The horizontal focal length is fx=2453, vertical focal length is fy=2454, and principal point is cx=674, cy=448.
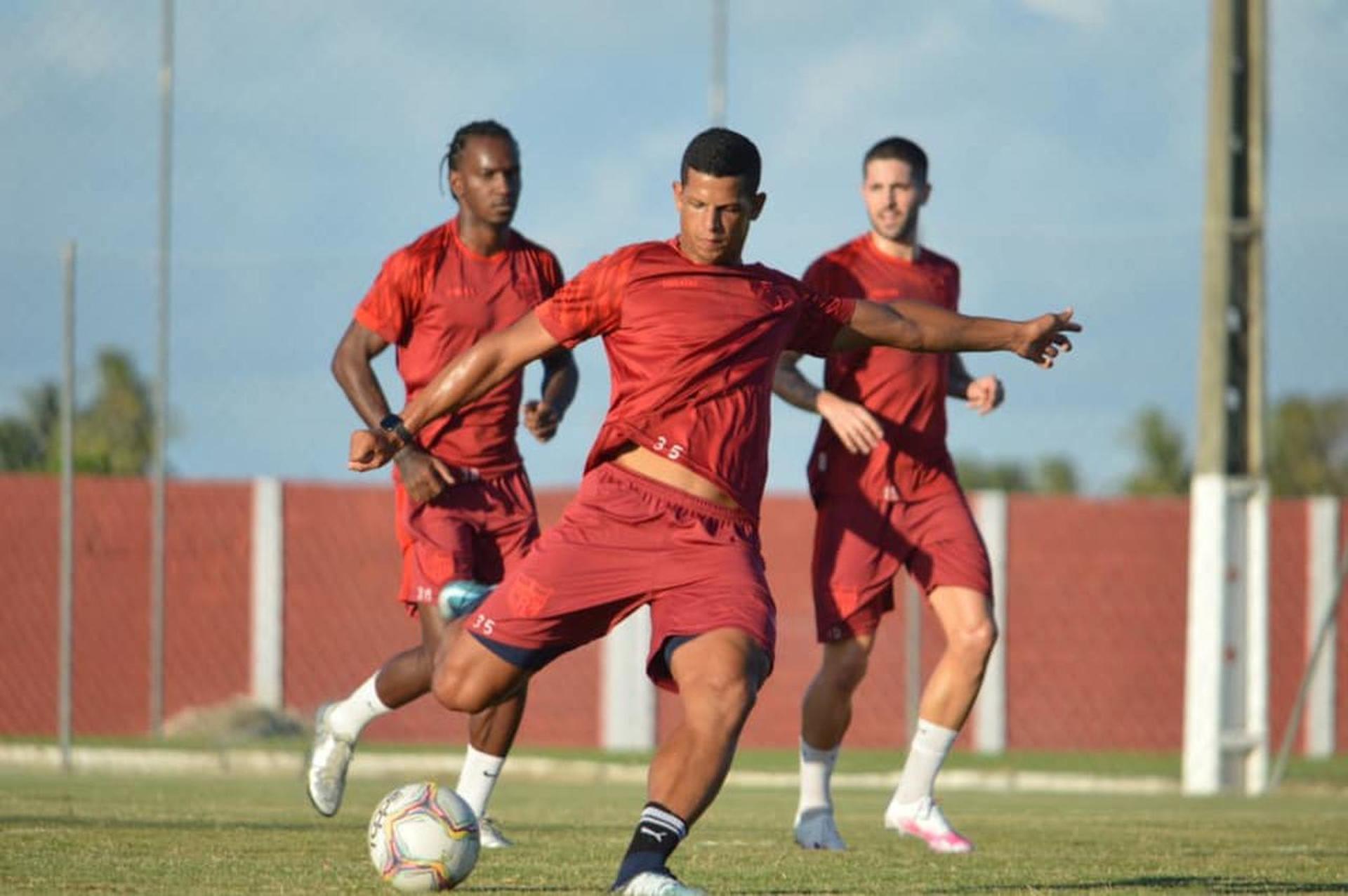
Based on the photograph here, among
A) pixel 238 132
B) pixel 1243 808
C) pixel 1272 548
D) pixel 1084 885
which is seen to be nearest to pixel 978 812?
pixel 1243 808

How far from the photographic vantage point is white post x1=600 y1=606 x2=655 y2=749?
73.7 ft

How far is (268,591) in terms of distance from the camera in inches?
902

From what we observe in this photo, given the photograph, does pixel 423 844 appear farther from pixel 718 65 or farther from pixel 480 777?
pixel 718 65

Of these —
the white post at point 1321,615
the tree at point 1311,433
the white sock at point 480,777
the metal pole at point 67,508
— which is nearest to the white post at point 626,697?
the metal pole at point 67,508

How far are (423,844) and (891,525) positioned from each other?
3.60 m

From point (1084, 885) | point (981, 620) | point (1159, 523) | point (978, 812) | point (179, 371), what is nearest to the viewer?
point (1084, 885)

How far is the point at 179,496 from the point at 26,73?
5393 mm

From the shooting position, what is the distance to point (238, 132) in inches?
1021

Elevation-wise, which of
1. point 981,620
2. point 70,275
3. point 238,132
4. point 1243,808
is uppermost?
point 238,132

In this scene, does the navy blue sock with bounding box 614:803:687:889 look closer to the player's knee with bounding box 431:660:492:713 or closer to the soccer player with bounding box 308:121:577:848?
the player's knee with bounding box 431:660:492:713

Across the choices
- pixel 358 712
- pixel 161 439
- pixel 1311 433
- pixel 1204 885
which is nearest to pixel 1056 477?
pixel 161 439

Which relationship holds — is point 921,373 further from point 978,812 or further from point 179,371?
point 179,371

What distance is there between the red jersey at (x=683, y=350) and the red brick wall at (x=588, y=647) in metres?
14.7

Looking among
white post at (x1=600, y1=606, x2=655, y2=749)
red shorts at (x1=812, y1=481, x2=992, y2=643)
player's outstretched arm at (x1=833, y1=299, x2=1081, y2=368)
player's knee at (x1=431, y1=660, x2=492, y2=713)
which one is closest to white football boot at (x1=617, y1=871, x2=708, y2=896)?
player's knee at (x1=431, y1=660, x2=492, y2=713)
